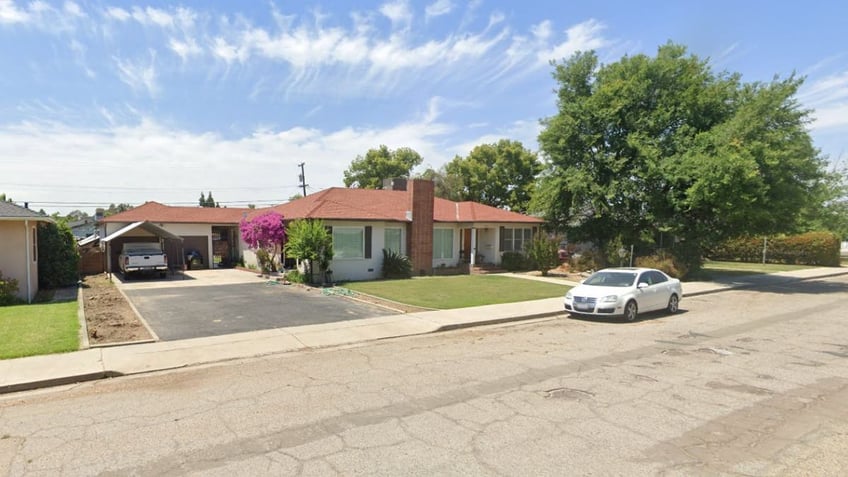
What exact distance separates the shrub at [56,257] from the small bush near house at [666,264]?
27160 mm

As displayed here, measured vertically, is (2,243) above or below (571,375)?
above

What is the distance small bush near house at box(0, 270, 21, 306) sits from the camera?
570 inches

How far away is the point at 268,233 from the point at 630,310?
682 inches

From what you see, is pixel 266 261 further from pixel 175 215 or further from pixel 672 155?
pixel 672 155

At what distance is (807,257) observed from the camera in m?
38.7

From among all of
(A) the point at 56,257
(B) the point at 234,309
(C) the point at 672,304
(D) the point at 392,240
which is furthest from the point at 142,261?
(C) the point at 672,304

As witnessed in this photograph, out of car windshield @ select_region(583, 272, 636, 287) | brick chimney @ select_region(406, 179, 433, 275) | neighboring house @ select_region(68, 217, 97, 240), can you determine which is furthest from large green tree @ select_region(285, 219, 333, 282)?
neighboring house @ select_region(68, 217, 97, 240)

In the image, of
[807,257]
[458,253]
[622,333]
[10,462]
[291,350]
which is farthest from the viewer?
[807,257]

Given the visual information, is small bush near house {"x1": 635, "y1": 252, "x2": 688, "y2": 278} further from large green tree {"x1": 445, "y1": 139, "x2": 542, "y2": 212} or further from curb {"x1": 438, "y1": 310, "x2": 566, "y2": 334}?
large green tree {"x1": 445, "y1": 139, "x2": 542, "y2": 212}

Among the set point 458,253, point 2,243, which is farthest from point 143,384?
point 458,253

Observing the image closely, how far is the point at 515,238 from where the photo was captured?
29.8 metres

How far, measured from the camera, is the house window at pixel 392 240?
24281 mm

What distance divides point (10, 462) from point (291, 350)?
16.8ft

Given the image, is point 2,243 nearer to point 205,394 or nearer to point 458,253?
point 205,394
